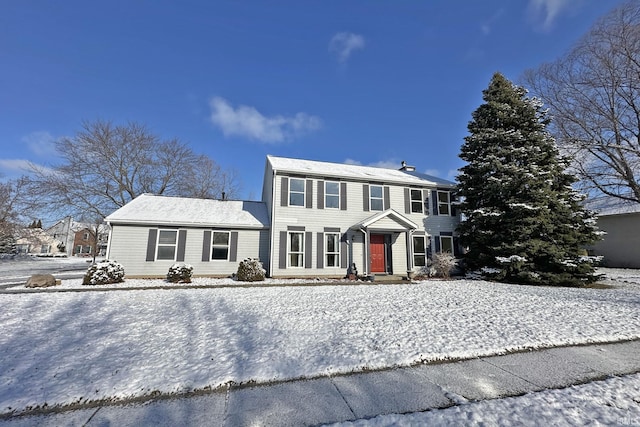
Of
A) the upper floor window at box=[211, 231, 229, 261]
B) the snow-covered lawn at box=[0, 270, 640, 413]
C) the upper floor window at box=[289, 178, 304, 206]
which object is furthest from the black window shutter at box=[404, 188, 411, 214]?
the upper floor window at box=[211, 231, 229, 261]

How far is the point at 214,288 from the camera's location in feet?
34.9

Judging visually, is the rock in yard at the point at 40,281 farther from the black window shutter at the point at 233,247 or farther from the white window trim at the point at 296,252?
the white window trim at the point at 296,252

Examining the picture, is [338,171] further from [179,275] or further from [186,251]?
[179,275]

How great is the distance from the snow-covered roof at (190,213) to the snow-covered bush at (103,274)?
8.39 feet

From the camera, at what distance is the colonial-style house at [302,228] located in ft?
44.7

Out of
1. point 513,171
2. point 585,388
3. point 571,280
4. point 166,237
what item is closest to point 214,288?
point 166,237

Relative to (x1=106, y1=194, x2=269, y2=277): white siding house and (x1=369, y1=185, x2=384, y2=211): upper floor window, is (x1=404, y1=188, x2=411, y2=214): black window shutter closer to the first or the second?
(x1=369, y1=185, x2=384, y2=211): upper floor window

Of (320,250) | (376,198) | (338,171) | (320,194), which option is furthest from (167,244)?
(376,198)

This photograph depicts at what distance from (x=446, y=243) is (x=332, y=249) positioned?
7.12 meters

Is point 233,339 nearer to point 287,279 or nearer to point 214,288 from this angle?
point 214,288

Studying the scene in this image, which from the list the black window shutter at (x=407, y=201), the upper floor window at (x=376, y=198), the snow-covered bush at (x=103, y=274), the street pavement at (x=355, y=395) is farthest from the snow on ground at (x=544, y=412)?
the black window shutter at (x=407, y=201)

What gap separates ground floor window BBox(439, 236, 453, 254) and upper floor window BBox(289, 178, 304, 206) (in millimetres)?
8705

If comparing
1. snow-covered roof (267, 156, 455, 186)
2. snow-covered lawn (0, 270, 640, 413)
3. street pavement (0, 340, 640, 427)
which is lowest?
street pavement (0, 340, 640, 427)

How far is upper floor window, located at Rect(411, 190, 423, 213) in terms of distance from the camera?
1661cm
